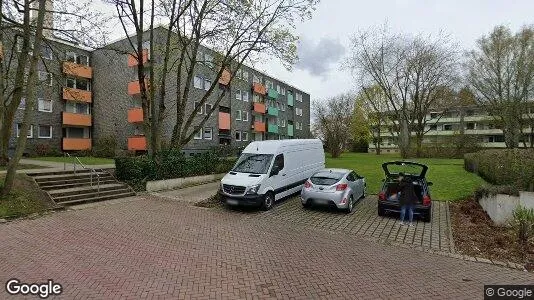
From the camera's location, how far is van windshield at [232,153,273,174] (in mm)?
11648

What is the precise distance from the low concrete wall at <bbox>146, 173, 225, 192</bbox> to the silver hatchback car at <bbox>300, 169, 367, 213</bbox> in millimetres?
7085

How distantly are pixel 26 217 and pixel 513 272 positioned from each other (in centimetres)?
1233

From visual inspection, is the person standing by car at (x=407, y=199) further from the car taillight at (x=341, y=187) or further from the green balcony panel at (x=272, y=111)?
the green balcony panel at (x=272, y=111)

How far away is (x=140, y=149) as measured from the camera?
27609mm

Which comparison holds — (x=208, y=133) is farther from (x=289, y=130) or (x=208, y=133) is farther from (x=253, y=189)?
(x=289, y=130)

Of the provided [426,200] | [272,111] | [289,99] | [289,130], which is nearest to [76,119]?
[272,111]

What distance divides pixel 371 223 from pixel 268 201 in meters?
A: 3.55

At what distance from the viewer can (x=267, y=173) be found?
11344 mm

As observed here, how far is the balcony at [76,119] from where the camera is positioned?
93.6ft

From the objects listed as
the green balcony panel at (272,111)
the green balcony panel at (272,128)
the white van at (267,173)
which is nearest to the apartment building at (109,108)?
the green balcony panel at (272,111)

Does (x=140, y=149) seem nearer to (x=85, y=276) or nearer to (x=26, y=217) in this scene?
(x=26, y=217)

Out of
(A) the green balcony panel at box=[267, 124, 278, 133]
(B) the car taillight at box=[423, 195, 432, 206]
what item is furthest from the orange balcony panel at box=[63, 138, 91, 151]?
(B) the car taillight at box=[423, 195, 432, 206]

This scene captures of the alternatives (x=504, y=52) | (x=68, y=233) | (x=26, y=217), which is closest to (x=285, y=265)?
(x=68, y=233)

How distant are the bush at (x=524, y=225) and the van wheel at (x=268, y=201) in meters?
7.04
